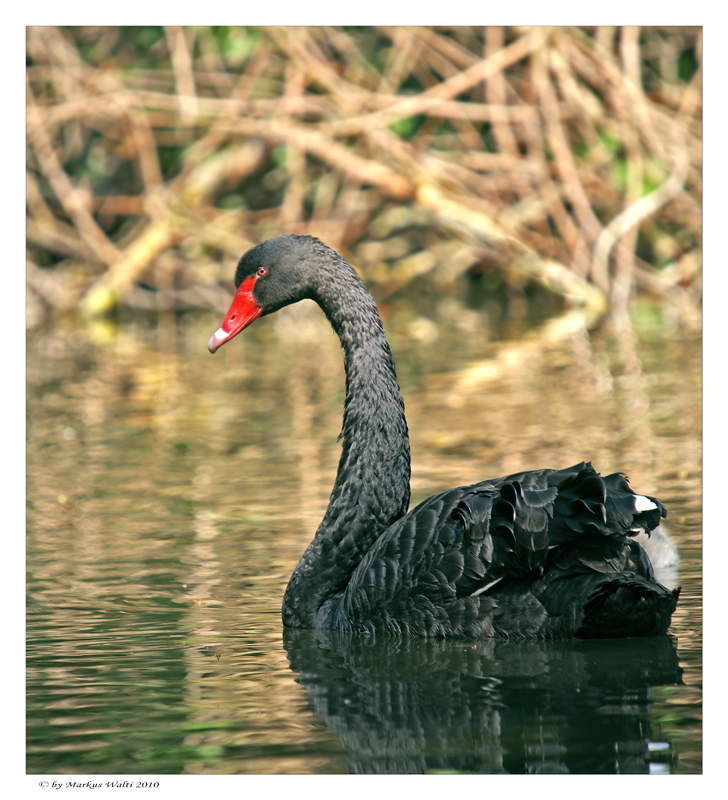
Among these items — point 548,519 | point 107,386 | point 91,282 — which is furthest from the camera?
point 91,282

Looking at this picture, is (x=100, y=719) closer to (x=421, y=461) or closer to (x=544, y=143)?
(x=421, y=461)

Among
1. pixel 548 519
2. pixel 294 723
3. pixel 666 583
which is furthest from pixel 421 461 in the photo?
pixel 294 723

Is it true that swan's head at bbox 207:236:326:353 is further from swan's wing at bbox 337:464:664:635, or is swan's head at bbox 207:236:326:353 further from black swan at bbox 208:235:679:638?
swan's wing at bbox 337:464:664:635

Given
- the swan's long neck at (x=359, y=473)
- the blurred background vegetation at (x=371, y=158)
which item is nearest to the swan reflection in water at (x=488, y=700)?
the swan's long neck at (x=359, y=473)

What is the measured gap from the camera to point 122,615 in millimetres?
5141

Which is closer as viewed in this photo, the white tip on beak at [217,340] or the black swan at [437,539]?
the black swan at [437,539]

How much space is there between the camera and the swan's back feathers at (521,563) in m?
4.21

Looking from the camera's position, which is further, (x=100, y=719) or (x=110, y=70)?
(x=110, y=70)

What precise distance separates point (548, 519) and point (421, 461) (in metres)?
3.92

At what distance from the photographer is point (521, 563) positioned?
429cm

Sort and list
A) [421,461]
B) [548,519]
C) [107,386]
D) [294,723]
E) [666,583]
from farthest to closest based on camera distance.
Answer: [107,386], [421,461], [666,583], [548,519], [294,723]

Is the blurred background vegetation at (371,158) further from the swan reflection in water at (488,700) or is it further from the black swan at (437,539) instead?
the swan reflection in water at (488,700)

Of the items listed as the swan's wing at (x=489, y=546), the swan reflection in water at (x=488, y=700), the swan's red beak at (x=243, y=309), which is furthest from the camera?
the swan's red beak at (x=243, y=309)

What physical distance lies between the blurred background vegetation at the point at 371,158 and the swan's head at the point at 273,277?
36.1 feet
